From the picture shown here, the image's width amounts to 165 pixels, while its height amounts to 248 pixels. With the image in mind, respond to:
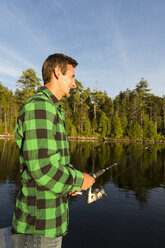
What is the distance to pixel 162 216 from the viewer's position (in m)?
7.46

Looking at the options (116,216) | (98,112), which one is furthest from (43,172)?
(98,112)

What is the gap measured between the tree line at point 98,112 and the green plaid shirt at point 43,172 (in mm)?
58610

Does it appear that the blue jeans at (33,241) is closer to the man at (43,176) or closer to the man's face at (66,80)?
the man at (43,176)

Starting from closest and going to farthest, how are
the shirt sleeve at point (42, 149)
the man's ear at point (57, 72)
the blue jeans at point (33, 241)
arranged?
the shirt sleeve at point (42, 149) → the blue jeans at point (33, 241) → the man's ear at point (57, 72)

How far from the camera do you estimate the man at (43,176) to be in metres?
1.38

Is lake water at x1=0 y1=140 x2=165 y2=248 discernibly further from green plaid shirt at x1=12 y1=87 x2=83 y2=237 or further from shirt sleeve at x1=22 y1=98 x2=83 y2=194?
shirt sleeve at x1=22 y1=98 x2=83 y2=194

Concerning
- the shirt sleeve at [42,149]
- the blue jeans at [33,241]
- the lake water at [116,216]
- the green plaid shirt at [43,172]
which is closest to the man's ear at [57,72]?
the green plaid shirt at [43,172]

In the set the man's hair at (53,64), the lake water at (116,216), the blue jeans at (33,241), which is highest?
the man's hair at (53,64)

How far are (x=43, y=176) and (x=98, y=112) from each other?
68.8 m

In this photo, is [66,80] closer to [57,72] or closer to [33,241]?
[57,72]

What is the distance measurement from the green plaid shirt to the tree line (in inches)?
2307

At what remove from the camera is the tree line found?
2392 inches

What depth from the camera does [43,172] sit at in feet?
4.49

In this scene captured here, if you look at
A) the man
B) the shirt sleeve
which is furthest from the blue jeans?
the shirt sleeve
